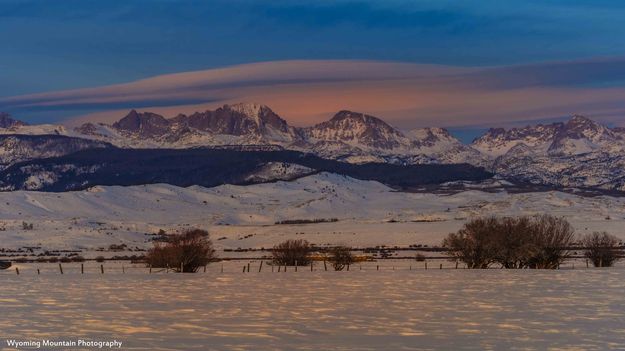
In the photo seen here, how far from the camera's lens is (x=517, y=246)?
73.6 m

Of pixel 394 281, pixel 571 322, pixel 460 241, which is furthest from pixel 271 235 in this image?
pixel 571 322

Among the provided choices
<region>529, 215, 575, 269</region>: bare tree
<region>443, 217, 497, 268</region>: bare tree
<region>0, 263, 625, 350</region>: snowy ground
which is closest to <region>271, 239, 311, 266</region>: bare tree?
<region>443, 217, 497, 268</region>: bare tree

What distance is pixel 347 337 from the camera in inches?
1164

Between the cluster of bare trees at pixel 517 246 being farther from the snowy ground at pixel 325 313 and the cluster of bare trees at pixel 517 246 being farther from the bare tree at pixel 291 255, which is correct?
the snowy ground at pixel 325 313

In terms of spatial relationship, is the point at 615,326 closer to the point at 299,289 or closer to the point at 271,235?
the point at 299,289

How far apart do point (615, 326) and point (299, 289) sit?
779 inches

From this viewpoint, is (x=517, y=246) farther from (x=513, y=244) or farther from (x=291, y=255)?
(x=291, y=255)

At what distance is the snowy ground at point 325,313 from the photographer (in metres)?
28.5

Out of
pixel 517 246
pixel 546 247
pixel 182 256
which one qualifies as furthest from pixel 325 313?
pixel 546 247

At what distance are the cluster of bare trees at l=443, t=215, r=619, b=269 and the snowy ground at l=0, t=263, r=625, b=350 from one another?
1730cm

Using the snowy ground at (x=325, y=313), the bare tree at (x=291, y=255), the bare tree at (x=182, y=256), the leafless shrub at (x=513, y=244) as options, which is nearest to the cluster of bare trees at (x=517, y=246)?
the leafless shrub at (x=513, y=244)

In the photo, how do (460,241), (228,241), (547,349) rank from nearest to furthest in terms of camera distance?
1. (547,349)
2. (460,241)
3. (228,241)

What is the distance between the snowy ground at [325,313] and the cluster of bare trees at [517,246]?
56.8ft

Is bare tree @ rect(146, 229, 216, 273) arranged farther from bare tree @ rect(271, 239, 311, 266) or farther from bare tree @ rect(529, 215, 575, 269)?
bare tree @ rect(529, 215, 575, 269)
